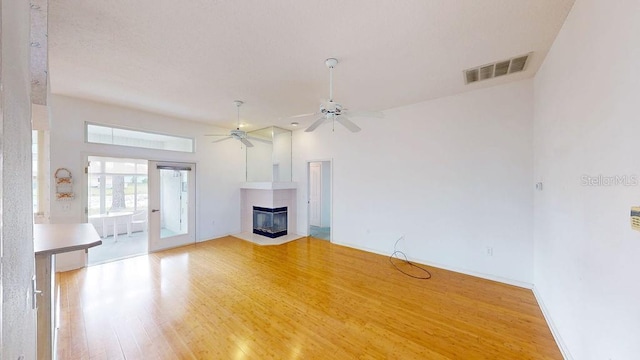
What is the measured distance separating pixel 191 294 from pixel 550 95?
16.5ft

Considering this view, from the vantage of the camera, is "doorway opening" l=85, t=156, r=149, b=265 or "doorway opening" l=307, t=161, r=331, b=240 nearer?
"doorway opening" l=85, t=156, r=149, b=265

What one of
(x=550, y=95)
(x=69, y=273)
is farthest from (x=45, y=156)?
(x=550, y=95)

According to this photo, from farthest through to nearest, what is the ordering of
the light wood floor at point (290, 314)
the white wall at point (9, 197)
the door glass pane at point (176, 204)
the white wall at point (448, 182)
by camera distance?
the door glass pane at point (176, 204) < the white wall at point (448, 182) < the light wood floor at point (290, 314) < the white wall at point (9, 197)

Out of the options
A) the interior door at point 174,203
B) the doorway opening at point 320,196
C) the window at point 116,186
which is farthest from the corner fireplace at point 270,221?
the window at point 116,186

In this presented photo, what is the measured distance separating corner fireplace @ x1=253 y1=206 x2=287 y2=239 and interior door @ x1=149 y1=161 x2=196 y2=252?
5.21ft

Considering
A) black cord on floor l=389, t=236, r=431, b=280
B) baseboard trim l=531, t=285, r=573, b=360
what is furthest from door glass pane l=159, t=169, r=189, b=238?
baseboard trim l=531, t=285, r=573, b=360

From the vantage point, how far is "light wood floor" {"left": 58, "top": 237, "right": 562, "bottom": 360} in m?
2.16

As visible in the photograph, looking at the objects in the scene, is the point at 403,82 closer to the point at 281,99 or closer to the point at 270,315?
the point at 281,99

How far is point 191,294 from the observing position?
3.16 m

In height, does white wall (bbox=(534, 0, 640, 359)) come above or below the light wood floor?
above

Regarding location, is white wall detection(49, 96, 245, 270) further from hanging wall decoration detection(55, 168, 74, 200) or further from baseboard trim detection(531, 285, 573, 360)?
baseboard trim detection(531, 285, 573, 360)

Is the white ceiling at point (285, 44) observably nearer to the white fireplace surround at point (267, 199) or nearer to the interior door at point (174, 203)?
the interior door at point (174, 203)

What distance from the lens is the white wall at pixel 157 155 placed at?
13.0ft

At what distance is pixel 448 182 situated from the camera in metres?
3.98
